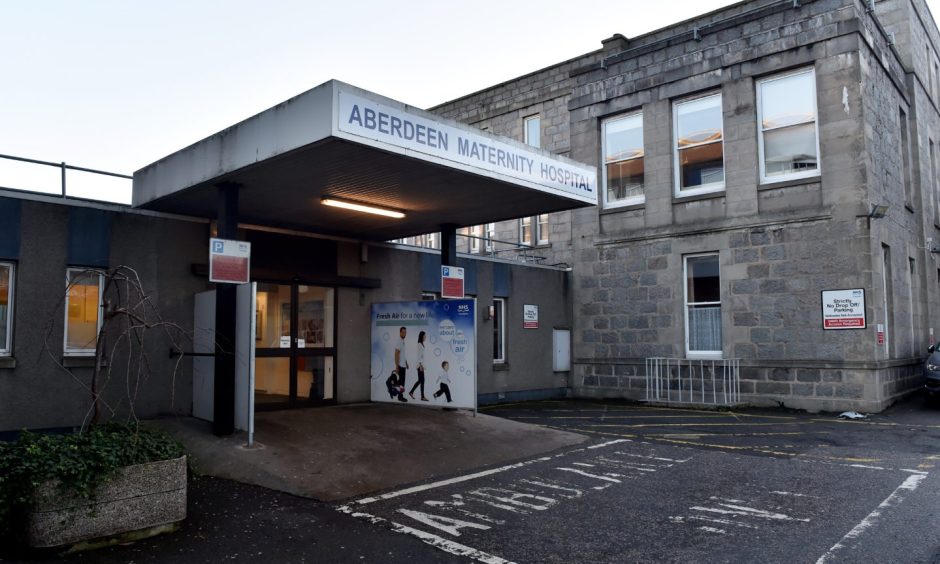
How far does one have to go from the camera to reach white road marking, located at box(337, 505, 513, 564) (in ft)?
18.0

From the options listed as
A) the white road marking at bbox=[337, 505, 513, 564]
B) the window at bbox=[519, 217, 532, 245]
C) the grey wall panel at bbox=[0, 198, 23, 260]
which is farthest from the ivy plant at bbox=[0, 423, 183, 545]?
the window at bbox=[519, 217, 532, 245]

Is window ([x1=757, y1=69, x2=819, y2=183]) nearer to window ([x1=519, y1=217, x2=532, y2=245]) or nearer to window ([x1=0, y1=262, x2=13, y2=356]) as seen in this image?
window ([x1=519, y1=217, x2=532, y2=245])

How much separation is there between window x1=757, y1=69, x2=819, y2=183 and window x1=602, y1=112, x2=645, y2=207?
3120mm

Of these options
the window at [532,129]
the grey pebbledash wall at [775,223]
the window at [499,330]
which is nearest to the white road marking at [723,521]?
the grey pebbledash wall at [775,223]

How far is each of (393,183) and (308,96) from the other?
2.25m

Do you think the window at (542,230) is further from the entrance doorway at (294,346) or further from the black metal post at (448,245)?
the entrance doorway at (294,346)

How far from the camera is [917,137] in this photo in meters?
18.7

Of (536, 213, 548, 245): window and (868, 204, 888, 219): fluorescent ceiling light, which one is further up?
(536, 213, 548, 245): window

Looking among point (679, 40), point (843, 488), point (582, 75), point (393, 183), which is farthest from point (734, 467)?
point (582, 75)

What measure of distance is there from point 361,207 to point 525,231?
1110 cm

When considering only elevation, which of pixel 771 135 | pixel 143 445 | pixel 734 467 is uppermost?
pixel 771 135

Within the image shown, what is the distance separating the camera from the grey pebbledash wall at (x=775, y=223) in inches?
565

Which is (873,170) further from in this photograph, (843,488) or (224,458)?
(224,458)

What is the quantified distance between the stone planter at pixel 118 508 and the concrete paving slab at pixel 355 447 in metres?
1.68
